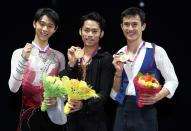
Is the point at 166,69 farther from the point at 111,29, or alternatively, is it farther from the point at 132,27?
the point at 111,29

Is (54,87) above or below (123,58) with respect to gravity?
below

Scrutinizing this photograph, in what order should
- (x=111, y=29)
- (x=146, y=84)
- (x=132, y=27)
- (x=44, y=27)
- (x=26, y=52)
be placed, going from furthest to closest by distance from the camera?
1. (x=111, y=29)
2. (x=44, y=27)
3. (x=132, y=27)
4. (x=26, y=52)
5. (x=146, y=84)

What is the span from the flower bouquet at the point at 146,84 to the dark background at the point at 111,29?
1375 mm

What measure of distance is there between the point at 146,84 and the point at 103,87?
1.02 feet

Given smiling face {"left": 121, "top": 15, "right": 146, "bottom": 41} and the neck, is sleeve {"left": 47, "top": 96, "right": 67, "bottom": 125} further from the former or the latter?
smiling face {"left": 121, "top": 15, "right": 146, "bottom": 41}

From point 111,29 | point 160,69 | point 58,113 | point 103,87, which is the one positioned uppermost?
point 111,29

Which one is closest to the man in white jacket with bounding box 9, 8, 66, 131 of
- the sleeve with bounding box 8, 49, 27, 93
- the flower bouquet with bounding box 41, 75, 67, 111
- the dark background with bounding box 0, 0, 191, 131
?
the sleeve with bounding box 8, 49, 27, 93

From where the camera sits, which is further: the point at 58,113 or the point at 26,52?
the point at 58,113

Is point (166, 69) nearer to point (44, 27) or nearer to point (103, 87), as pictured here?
point (103, 87)

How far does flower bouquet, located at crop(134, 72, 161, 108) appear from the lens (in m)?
3.22

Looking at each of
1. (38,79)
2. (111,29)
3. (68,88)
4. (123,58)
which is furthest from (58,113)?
(111,29)

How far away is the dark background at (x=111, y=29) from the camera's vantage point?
4.66 meters

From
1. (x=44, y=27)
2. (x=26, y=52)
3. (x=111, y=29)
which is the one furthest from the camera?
(x=111, y=29)

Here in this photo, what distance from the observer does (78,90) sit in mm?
3094
